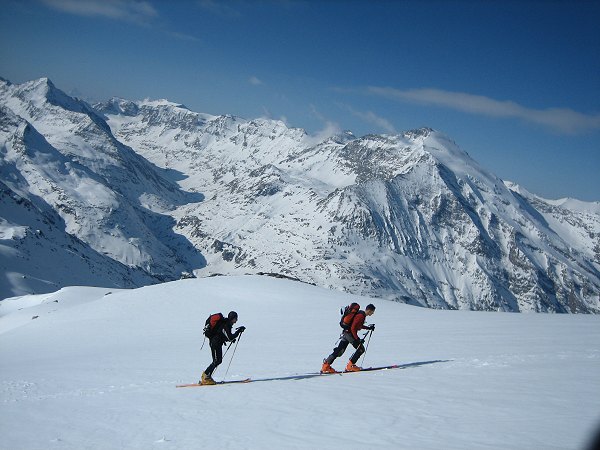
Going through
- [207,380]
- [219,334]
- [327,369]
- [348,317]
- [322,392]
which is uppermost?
[348,317]

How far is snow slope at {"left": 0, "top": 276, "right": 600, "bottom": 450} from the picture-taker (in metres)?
8.71

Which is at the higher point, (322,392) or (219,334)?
(219,334)

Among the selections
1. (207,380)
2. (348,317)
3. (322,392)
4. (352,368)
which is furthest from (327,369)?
(207,380)

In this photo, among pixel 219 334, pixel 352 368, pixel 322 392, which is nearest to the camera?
pixel 322 392

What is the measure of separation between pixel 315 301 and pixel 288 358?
19767 mm

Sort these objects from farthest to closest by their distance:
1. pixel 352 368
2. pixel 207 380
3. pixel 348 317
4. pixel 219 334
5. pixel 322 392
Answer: pixel 348 317 → pixel 352 368 → pixel 219 334 → pixel 207 380 → pixel 322 392

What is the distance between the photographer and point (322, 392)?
1217cm

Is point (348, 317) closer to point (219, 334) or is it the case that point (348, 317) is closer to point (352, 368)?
point (352, 368)

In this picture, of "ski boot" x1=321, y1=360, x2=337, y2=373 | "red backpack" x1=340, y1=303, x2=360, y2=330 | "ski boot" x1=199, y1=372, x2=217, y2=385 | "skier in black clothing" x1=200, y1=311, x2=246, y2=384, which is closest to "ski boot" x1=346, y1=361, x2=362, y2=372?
"ski boot" x1=321, y1=360, x2=337, y2=373

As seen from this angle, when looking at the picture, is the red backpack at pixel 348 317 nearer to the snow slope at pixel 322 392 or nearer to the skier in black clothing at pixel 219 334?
the snow slope at pixel 322 392

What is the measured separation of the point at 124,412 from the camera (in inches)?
439

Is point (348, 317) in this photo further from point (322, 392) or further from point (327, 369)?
point (322, 392)

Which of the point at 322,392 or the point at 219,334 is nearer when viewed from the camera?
the point at 322,392

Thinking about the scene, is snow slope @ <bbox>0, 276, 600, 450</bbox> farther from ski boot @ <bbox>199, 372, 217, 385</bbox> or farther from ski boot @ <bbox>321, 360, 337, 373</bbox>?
ski boot @ <bbox>321, 360, 337, 373</bbox>
